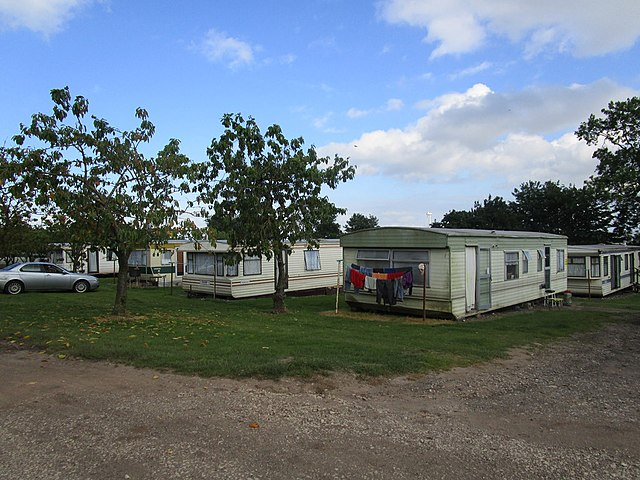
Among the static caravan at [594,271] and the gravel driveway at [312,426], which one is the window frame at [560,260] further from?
the gravel driveway at [312,426]

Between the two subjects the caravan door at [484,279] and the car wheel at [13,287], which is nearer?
the caravan door at [484,279]

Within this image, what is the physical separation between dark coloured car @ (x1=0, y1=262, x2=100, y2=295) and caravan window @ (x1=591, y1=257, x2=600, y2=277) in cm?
2269

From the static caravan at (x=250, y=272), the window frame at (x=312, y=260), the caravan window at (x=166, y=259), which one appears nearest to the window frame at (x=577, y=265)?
the static caravan at (x=250, y=272)

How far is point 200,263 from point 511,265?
41.0 ft

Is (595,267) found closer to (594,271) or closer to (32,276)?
(594,271)

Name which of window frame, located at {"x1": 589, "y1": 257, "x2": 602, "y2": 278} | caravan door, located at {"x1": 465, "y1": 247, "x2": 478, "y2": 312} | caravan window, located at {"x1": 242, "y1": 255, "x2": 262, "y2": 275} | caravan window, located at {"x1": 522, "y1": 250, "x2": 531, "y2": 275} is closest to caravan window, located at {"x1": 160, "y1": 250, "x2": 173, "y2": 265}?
caravan window, located at {"x1": 242, "y1": 255, "x2": 262, "y2": 275}

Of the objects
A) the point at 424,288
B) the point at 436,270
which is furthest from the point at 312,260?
the point at 424,288

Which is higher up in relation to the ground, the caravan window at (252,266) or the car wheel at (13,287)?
the caravan window at (252,266)

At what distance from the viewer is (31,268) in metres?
20.9

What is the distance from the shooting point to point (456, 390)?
629cm

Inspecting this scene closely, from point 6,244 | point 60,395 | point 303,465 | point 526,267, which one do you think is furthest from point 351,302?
point 6,244

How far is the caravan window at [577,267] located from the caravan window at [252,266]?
48.2 feet

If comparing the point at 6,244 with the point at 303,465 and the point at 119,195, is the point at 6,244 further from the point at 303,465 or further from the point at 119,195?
the point at 303,465

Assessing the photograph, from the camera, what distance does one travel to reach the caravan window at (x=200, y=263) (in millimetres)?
20828
